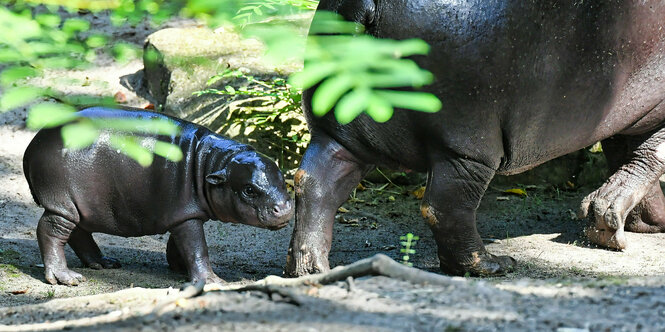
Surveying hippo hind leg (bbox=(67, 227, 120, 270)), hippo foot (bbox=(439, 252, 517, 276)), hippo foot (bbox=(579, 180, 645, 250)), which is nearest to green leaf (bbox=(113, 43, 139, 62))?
hippo foot (bbox=(439, 252, 517, 276))

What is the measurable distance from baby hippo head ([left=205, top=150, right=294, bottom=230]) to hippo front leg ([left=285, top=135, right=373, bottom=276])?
4.3 inches

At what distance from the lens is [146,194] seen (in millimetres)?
4762

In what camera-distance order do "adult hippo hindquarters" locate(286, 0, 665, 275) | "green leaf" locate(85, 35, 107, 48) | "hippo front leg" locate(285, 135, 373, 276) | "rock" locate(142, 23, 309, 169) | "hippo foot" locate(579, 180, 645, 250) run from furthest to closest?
"rock" locate(142, 23, 309, 169) < "hippo foot" locate(579, 180, 645, 250) < "hippo front leg" locate(285, 135, 373, 276) < "adult hippo hindquarters" locate(286, 0, 665, 275) < "green leaf" locate(85, 35, 107, 48)

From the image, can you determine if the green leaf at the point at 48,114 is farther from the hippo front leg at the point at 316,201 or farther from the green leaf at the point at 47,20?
the hippo front leg at the point at 316,201

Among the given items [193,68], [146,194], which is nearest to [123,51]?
[146,194]

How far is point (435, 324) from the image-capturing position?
2.72m

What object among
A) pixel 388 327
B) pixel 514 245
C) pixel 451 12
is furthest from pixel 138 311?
pixel 514 245

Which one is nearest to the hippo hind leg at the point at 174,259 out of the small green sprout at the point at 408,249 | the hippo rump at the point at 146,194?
the hippo rump at the point at 146,194

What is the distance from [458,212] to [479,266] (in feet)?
1.17

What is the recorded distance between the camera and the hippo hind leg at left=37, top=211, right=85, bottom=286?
4.72 meters

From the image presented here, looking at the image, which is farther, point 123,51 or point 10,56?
point 123,51

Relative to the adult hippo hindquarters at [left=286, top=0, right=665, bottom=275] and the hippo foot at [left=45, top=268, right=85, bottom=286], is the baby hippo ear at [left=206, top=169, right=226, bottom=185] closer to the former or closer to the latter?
the adult hippo hindquarters at [left=286, top=0, right=665, bottom=275]

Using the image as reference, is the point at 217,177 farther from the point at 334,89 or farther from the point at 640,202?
the point at 334,89

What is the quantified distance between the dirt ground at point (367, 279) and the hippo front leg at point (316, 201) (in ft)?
1.49
